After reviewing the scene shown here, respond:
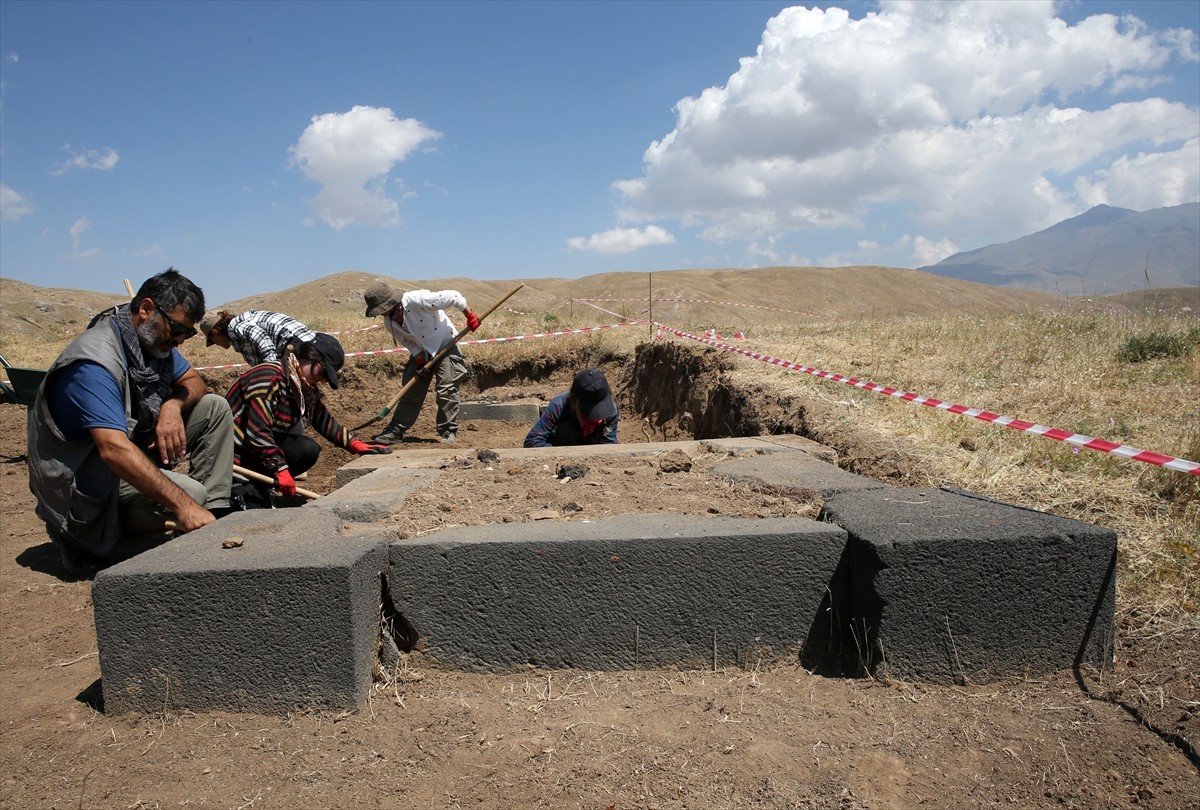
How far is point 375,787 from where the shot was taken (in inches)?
83.0

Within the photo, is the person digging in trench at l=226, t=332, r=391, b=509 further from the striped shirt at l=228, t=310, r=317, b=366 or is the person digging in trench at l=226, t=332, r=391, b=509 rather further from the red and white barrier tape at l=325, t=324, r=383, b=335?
the red and white barrier tape at l=325, t=324, r=383, b=335

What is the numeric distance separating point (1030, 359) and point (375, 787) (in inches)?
234

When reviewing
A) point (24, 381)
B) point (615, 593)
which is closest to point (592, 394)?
point (615, 593)

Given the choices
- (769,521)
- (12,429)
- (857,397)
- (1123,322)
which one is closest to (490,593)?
(769,521)

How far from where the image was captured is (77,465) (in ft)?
11.4

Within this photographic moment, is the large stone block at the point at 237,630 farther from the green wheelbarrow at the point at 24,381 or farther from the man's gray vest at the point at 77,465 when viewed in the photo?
the green wheelbarrow at the point at 24,381

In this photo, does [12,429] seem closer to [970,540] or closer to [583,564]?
[583,564]

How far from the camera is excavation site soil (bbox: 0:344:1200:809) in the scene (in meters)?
2.05

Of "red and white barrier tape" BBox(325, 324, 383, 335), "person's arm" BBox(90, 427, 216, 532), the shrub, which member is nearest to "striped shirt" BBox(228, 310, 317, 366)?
"person's arm" BBox(90, 427, 216, 532)

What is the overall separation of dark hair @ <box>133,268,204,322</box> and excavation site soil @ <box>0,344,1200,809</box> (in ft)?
4.86

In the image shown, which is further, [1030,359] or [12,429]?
[12,429]

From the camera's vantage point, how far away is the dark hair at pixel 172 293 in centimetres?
356

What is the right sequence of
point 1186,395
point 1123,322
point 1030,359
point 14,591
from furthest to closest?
point 1123,322 → point 1030,359 → point 1186,395 → point 14,591

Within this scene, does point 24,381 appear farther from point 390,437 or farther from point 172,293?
point 172,293
